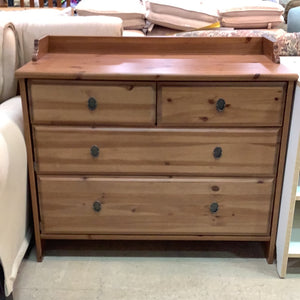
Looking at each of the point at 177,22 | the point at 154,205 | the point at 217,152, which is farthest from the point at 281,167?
the point at 177,22

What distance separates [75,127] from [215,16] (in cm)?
163

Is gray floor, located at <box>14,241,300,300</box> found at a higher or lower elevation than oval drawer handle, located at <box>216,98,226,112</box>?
lower

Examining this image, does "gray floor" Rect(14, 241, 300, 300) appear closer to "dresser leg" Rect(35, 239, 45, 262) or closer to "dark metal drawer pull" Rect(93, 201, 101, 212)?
"dresser leg" Rect(35, 239, 45, 262)

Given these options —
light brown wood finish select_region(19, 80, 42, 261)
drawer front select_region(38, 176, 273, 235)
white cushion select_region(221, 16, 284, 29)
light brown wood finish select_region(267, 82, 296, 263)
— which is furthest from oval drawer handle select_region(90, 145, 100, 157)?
white cushion select_region(221, 16, 284, 29)

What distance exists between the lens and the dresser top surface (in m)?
1.29

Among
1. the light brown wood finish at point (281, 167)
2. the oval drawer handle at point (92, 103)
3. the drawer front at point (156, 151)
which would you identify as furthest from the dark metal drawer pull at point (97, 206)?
the light brown wood finish at point (281, 167)

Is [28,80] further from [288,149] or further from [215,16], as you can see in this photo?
[215,16]

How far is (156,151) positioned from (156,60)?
1.12ft

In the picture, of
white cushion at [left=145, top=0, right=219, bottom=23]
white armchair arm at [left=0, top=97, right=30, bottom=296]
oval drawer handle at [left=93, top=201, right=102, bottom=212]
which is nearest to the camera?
white armchair arm at [left=0, top=97, right=30, bottom=296]

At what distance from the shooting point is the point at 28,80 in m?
1.32

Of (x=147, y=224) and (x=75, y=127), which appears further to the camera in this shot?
(x=147, y=224)

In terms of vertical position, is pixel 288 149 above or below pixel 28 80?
Result: below

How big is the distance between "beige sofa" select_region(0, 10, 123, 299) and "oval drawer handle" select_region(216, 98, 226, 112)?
0.59 m

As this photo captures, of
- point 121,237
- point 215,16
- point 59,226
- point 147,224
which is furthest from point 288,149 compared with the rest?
point 215,16
